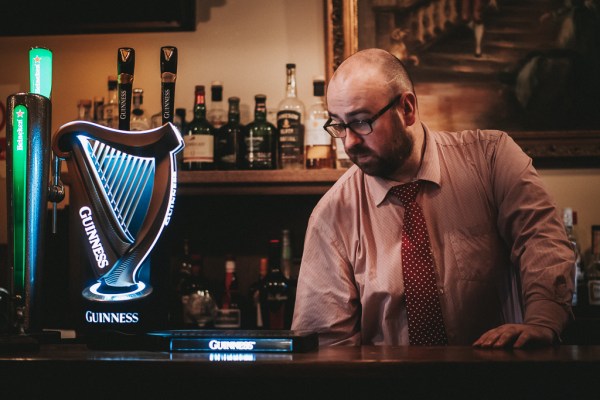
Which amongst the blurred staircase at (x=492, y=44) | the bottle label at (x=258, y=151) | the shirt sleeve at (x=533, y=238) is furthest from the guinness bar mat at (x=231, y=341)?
the blurred staircase at (x=492, y=44)

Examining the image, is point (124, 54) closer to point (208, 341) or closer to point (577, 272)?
point (208, 341)

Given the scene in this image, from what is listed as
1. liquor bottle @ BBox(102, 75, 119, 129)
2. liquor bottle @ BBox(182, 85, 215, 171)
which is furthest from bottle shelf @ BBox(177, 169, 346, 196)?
liquor bottle @ BBox(102, 75, 119, 129)

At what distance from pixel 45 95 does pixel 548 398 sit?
3.62ft

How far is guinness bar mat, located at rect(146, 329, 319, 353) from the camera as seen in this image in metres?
1.12

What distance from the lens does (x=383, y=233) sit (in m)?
1.69

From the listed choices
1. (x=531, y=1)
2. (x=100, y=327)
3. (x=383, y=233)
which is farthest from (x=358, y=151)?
(x=531, y=1)

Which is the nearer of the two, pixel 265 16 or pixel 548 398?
pixel 548 398

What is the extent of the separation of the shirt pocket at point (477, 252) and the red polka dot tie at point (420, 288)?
0.25 feet

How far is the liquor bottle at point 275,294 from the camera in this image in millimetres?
2451

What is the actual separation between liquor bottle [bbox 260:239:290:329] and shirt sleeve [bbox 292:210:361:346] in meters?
0.76

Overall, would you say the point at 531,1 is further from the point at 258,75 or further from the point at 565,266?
the point at 565,266

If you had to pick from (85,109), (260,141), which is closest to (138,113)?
(85,109)

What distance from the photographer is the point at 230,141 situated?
2525 mm

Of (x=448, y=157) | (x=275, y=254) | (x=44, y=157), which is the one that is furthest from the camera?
(x=275, y=254)
